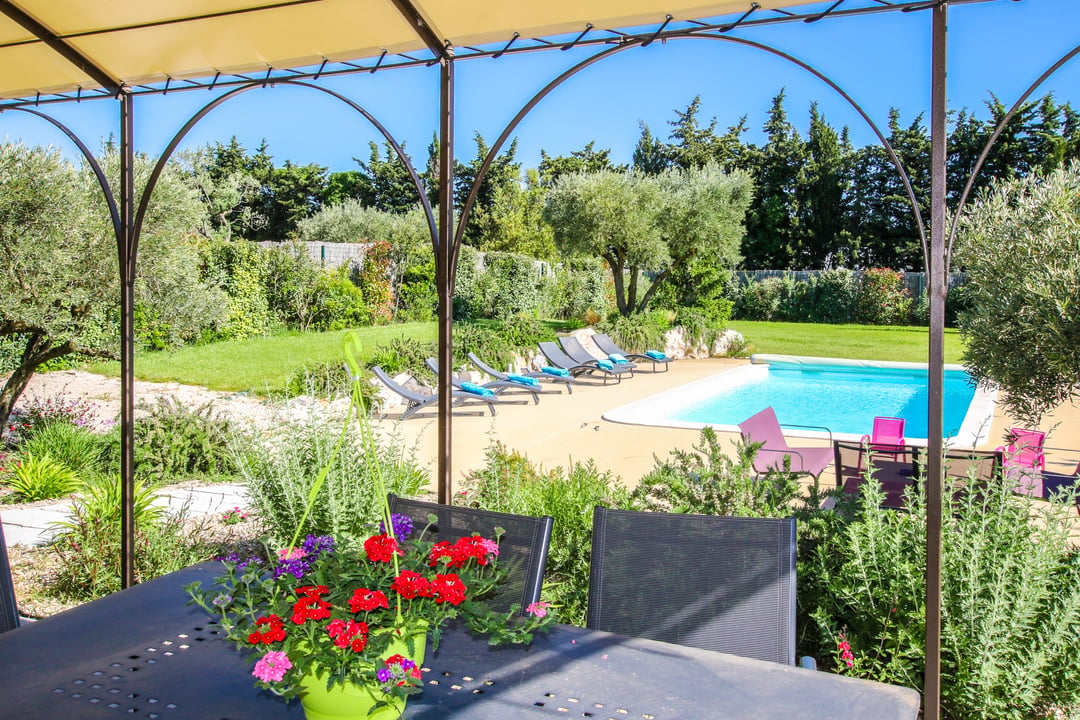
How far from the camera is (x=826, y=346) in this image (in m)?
17.5

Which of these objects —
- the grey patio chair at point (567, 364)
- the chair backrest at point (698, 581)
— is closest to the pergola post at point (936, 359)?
the chair backrest at point (698, 581)

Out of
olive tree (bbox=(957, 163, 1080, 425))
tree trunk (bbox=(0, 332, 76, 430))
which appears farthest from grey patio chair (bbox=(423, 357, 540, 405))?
olive tree (bbox=(957, 163, 1080, 425))

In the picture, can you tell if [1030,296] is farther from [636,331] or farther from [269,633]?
[636,331]

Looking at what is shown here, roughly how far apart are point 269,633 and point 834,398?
12.9m

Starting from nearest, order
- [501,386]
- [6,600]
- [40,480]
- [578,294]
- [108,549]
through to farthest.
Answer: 1. [6,600]
2. [108,549]
3. [40,480]
4. [501,386]
5. [578,294]

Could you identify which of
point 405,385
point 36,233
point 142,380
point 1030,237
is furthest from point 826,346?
point 36,233

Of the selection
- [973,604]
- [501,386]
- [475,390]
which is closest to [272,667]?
[973,604]

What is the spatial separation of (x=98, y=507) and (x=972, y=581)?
142 inches

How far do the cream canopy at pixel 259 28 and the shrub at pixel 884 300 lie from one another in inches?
773

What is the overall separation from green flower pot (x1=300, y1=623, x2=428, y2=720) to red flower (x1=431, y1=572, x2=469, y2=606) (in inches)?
2.3

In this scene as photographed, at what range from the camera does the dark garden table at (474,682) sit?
1.51 meters

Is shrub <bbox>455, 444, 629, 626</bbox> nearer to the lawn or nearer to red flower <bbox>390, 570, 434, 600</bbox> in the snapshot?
red flower <bbox>390, 570, 434, 600</bbox>

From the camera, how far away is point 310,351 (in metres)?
12.3

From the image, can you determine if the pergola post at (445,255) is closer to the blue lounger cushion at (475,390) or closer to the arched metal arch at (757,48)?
the arched metal arch at (757,48)
